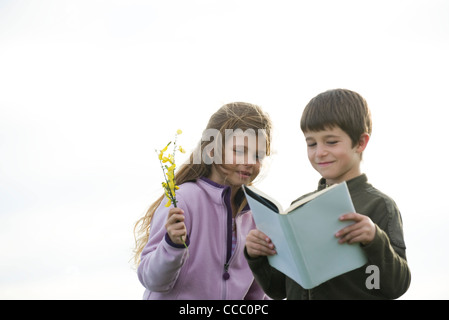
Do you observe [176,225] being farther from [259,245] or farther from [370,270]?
[370,270]

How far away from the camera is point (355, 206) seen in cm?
301

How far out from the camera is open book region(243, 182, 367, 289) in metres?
2.49

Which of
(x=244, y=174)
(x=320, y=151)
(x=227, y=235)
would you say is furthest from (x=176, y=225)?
(x=320, y=151)

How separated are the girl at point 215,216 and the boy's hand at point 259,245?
640 millimetres

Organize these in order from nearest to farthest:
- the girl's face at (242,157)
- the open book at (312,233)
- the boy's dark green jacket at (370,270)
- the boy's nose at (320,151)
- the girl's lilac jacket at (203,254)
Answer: the open book at (312,233), the boy's dark green jacket at (370,270), the boy's nose at (320,151), the girl's lilac jacket at (203,254), the girl's face at (242,157)

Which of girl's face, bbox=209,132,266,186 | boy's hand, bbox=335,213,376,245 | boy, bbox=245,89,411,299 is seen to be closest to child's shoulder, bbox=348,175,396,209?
boy, bbox=245,89,411,299

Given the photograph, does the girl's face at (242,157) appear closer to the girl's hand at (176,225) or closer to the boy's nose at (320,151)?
the girl's hand at (176,225)

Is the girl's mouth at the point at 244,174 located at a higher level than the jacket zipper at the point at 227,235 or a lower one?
Result: higher

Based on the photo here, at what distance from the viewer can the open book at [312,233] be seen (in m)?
2.49

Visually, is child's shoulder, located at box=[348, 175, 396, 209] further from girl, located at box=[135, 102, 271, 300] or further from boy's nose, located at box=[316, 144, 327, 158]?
girl, located at box=[135, 102, 271, 300]

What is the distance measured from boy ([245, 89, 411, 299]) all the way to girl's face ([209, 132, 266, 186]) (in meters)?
0.68

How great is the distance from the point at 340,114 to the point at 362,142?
22 centimetres

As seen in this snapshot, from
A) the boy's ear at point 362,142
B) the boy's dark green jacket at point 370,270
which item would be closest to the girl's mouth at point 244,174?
the boy's dark green jacket at point 370,270
